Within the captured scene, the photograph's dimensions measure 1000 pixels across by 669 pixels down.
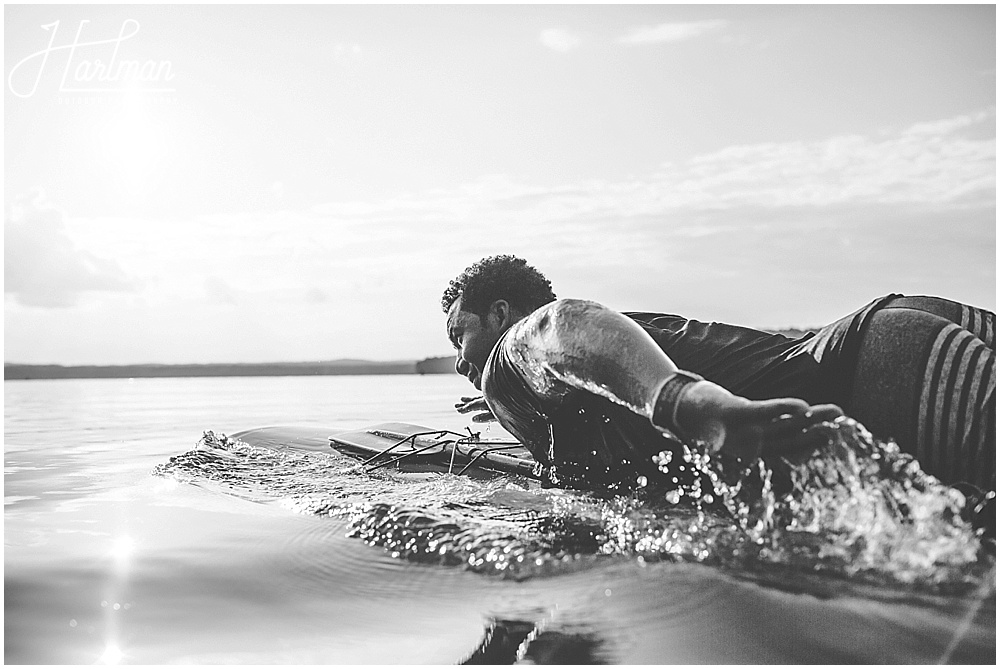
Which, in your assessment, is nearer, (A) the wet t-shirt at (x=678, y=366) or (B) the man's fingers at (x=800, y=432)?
(B) the man's fingers at (x=800, y=432)

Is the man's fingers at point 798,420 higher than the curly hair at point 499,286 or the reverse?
the reverse

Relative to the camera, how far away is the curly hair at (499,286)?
287 cm

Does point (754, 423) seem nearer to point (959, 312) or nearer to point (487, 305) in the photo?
point (959, 312)

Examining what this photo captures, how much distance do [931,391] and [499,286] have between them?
1.27 metres

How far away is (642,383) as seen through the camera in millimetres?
1956

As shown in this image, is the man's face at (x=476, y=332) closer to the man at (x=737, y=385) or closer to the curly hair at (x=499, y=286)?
the curly hair at (x=499, y=286)

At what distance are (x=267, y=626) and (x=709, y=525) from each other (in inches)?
40.3

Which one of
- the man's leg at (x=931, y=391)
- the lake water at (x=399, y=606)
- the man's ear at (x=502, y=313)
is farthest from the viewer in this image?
the man's ear at (x=502, y=313)

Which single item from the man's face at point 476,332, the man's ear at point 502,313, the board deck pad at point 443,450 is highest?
the man's ear at point 502,313

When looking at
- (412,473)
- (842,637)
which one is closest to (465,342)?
(412,473)

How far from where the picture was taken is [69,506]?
9.89 feet

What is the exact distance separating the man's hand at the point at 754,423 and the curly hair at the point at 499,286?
112 centimetres

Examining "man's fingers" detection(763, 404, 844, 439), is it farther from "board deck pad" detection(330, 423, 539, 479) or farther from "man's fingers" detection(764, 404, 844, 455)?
"board deck pad" detection(330, 423, 539, 479)

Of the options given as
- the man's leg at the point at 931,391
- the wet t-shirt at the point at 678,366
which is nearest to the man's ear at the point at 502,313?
the wet t-shirt at the point at 678,366
